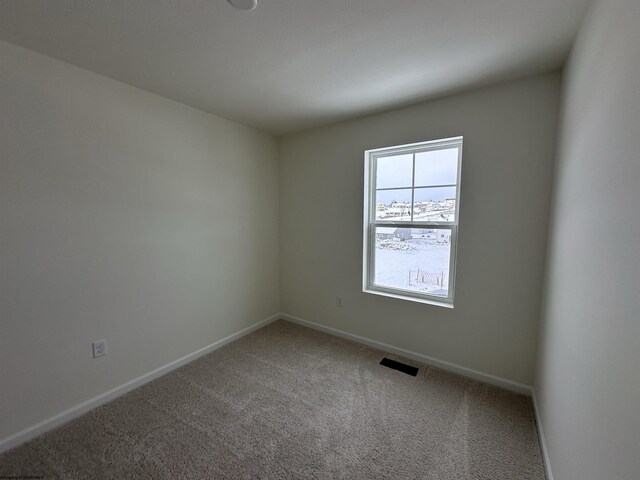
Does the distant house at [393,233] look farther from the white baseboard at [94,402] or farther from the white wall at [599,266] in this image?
the white baseboard at [94,402]

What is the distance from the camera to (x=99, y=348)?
1.93 metres

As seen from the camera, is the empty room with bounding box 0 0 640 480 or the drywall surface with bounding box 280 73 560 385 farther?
the drywall surface with bounding box 280 73 560 385

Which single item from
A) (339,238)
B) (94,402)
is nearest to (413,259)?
(339,238)

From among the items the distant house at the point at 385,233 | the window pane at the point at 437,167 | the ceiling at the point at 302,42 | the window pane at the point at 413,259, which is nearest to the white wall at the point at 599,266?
the ceiling at the point at 302,42

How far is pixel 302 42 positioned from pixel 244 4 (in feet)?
1.27

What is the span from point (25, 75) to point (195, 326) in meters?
2.14

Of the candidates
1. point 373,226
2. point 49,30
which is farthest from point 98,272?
point 373,226

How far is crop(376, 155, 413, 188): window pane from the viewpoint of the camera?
252 centimetres

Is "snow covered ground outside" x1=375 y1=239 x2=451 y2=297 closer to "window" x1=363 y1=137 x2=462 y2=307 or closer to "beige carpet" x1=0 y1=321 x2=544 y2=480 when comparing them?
"window" x1=363 y1=137 x2=462 y2=307

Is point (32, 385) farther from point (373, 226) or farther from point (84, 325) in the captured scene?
point (373, 226)

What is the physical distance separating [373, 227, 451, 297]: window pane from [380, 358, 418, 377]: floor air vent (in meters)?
0.70

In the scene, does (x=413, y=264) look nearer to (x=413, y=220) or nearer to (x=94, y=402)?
(x=413, y=220)

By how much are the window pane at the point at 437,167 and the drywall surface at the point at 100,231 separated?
6.15 ft

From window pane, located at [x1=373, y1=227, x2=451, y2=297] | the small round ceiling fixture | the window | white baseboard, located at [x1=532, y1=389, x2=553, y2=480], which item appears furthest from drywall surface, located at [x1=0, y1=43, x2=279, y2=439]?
white baseboard, located at [x1=532, y1=389, x2=553, y2=480]
